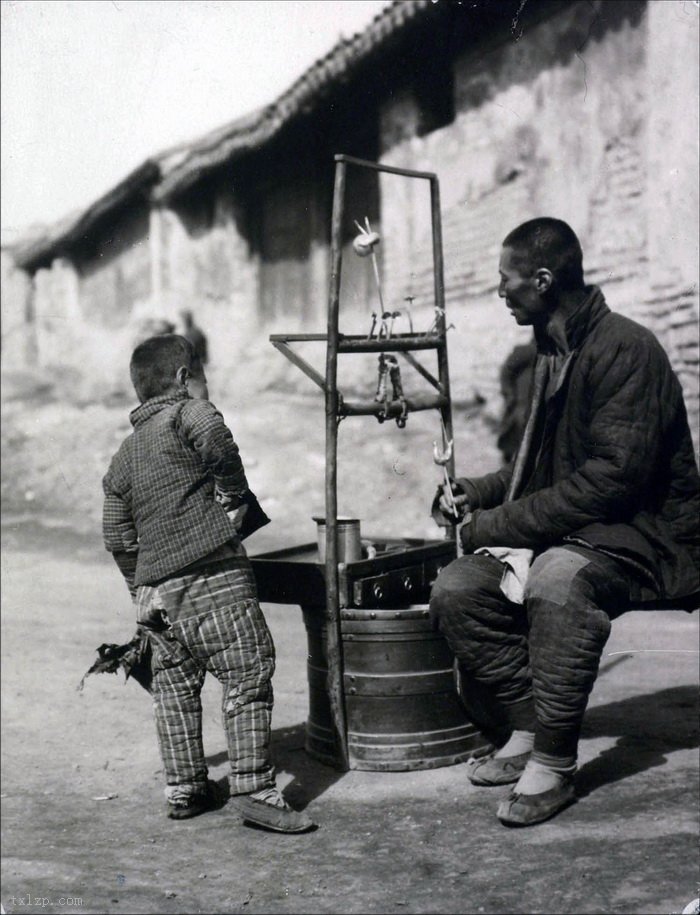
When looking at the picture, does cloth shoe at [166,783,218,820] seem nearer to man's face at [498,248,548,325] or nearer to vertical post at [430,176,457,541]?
vertical post at [430,176,457,541]

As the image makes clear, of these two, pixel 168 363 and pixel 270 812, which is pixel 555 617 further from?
pixel 168 363

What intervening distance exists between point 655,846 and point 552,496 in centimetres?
100

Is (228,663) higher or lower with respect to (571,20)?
lower

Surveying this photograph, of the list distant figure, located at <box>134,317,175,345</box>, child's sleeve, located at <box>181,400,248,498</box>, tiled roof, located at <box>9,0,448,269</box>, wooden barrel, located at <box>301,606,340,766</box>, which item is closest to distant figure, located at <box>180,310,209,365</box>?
distant figure, located at <box>134,317,175,345</box>

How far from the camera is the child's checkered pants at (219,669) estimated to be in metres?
3.26

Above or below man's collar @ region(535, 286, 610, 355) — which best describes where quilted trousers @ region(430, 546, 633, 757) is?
below

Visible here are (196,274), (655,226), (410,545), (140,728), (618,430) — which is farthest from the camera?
(196,274)

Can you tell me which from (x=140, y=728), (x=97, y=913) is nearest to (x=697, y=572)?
(x=97, y=913)

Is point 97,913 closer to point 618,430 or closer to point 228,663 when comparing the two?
point 228,663

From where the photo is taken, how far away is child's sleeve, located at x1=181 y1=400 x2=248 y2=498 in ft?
9.29

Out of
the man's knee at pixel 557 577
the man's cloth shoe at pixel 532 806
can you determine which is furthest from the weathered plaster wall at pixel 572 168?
the man's cloth shoe at pixel 532 806

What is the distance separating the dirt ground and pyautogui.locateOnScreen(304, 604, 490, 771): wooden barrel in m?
0.08

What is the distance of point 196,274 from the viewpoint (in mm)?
17375

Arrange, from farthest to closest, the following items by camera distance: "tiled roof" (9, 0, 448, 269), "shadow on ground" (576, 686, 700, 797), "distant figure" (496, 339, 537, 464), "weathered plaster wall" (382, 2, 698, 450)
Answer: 1. "tiled roof" (9, 0, 448, 269)
2. "distant figure" (496, 339, 537, 464)
3. "weathered plaster wall" (382, 2, 698, 450)
4. "shadow on ground" (576, 686, 700, 797)
